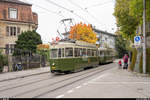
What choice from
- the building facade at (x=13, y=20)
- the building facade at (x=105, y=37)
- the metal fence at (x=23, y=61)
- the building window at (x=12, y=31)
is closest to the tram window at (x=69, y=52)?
the metal fence at (x=23, y=61)

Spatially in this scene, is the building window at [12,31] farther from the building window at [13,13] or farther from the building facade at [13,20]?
the building window at [13,13]

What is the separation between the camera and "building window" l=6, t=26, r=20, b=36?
32.8 meters

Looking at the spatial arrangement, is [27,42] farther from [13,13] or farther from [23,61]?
[23,61]

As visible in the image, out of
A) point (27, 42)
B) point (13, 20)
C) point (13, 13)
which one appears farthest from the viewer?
point (13, 13)

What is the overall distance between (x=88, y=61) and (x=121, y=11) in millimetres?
7219

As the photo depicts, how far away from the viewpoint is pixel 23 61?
2288 cm

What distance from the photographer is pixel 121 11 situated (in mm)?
22578

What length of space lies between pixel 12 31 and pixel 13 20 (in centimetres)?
197

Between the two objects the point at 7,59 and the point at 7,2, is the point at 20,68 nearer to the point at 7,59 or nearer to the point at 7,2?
the point at 7,59

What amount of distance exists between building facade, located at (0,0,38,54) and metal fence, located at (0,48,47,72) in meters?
7.60

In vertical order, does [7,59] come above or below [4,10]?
below

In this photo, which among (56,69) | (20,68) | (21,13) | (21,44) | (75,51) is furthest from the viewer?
(21,13)

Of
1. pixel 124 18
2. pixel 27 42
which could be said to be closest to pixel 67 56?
pixel 124 18

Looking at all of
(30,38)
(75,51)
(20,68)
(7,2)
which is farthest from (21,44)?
(75,51)
